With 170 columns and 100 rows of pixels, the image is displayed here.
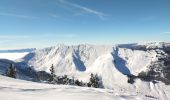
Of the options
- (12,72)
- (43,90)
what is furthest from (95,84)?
(43,90)

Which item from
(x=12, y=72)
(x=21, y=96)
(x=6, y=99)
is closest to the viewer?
(x=6, y=99)

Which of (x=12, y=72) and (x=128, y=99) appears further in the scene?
(x=12, y=72)

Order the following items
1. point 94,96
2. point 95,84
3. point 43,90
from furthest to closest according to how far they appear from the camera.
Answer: point 95,84, point 43,90, point 94,96

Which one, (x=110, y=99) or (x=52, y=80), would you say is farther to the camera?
(x=52, y=80)

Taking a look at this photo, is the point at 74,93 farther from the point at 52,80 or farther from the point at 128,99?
the point at 52,80

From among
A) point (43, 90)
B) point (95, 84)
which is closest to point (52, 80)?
point (95, 84)

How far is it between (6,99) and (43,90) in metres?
3.48

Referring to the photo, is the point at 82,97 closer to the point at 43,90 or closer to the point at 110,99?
the point at 110,99

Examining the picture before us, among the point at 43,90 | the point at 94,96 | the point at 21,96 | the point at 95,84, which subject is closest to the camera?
the point at 21,96

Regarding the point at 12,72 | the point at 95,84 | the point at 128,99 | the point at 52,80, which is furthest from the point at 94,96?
the point at 52,80

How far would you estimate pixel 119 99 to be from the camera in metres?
12.4

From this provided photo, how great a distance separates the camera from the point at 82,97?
12.3 m

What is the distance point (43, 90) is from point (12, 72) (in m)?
79.7

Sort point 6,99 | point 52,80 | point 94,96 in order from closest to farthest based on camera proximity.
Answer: point 6,99, point 94,96, point 52,80
